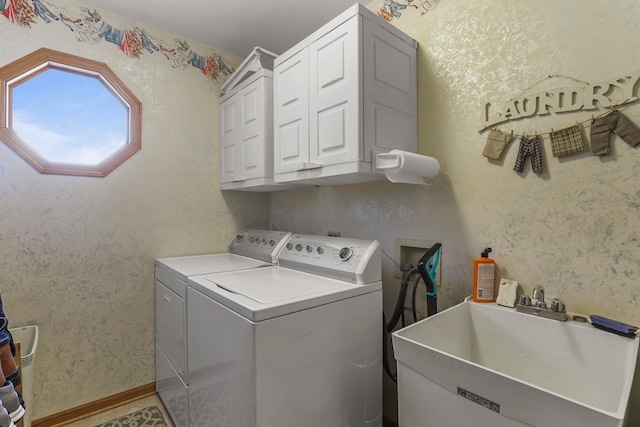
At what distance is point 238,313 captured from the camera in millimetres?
1163

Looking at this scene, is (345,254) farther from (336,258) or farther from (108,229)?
(108,229)

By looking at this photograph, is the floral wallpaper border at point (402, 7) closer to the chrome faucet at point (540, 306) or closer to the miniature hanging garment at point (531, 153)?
the miniature hanging garment at point (531, 153)

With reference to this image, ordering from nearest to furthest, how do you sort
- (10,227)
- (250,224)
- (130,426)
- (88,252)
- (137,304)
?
(10,227)
(130,426)
(88,252)
(137,304)
(250,224)

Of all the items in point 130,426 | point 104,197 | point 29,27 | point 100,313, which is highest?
point 29,27

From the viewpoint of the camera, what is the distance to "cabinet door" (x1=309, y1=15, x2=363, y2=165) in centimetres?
139

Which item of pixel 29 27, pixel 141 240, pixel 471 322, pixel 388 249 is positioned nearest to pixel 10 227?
pixel 141 240

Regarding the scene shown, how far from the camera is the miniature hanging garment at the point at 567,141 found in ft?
3.85

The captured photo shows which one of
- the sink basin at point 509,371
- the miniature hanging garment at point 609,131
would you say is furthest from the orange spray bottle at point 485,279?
the miniature hanging garment at point 609,131

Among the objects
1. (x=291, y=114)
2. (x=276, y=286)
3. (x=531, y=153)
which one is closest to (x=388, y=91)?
(x=291, y=114)

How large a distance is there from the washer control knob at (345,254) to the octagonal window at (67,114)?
1640 millimetres

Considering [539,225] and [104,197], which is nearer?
[539,225]

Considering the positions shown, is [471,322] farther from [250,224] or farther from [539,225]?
[250,224]

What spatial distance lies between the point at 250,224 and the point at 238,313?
1646mm

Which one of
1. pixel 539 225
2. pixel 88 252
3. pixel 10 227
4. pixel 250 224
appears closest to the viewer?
pixel 539 225
